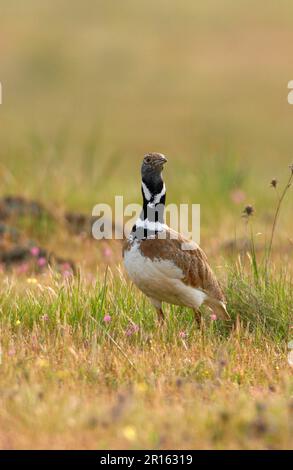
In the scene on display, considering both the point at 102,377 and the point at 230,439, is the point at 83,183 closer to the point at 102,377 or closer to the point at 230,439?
the point at 102,377

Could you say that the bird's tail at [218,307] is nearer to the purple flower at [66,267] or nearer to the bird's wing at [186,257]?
the bird's wing at [186,257]

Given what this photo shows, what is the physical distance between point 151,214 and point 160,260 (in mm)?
361

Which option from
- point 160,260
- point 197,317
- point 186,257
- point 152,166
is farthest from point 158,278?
point 152,166

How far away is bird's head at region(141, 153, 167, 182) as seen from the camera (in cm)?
677

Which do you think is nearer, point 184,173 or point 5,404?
point 5,404

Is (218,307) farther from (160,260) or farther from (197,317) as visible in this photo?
(160,260)

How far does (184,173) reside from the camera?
14.1m

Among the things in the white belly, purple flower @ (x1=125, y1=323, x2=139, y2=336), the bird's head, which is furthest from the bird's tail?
the bird's head

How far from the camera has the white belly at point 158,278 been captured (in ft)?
21.5

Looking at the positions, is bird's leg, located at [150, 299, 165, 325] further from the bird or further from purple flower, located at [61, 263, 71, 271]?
purple flower, located at [61, 263, 71, 271]

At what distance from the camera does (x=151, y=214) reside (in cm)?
677

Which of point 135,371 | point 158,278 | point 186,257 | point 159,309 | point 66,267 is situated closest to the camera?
point 135,371

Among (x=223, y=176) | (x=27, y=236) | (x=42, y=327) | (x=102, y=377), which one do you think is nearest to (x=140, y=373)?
(x=102, y=377)

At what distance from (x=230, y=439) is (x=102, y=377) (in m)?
1.22
